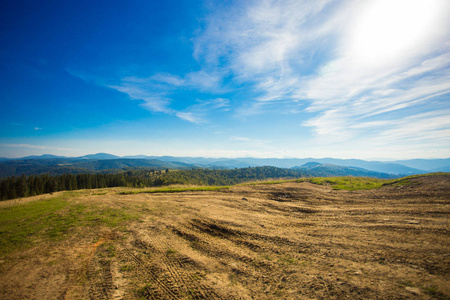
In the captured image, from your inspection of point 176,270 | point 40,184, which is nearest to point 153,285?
point 176,270

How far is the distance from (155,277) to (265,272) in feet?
11.3

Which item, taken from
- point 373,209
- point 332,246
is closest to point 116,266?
point 332,246

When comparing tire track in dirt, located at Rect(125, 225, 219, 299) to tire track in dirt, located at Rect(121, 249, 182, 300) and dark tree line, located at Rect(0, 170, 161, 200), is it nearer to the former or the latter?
tire track in dirt, located at Rect(121, 249, 182, 300)

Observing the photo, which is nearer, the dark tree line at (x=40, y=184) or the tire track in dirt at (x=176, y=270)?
the tire track in dirt at (x=176, y=270)

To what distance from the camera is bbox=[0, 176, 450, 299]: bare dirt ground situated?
4.23 m

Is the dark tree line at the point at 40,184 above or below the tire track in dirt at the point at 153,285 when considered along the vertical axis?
below

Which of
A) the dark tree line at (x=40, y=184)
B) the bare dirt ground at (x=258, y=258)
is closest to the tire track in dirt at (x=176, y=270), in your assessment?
the bare dirt ground at (x=258, y=258)

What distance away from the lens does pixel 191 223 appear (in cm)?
960

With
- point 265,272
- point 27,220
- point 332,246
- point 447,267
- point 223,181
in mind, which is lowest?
point 223,181

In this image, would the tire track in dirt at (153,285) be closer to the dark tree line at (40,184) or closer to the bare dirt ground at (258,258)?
the bare dirt ground at (258,258)

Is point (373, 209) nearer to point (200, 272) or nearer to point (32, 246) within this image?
Result: point (200, 272)

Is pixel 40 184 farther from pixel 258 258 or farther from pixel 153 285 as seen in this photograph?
pixel 258 258

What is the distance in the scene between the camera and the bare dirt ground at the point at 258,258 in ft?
13.9

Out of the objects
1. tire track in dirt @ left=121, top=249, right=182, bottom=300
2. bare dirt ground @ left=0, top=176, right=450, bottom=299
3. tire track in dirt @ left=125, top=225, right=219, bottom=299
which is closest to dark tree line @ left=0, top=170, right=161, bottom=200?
bare dirt ground @ left=0, top=176, right=450, bottom=299
